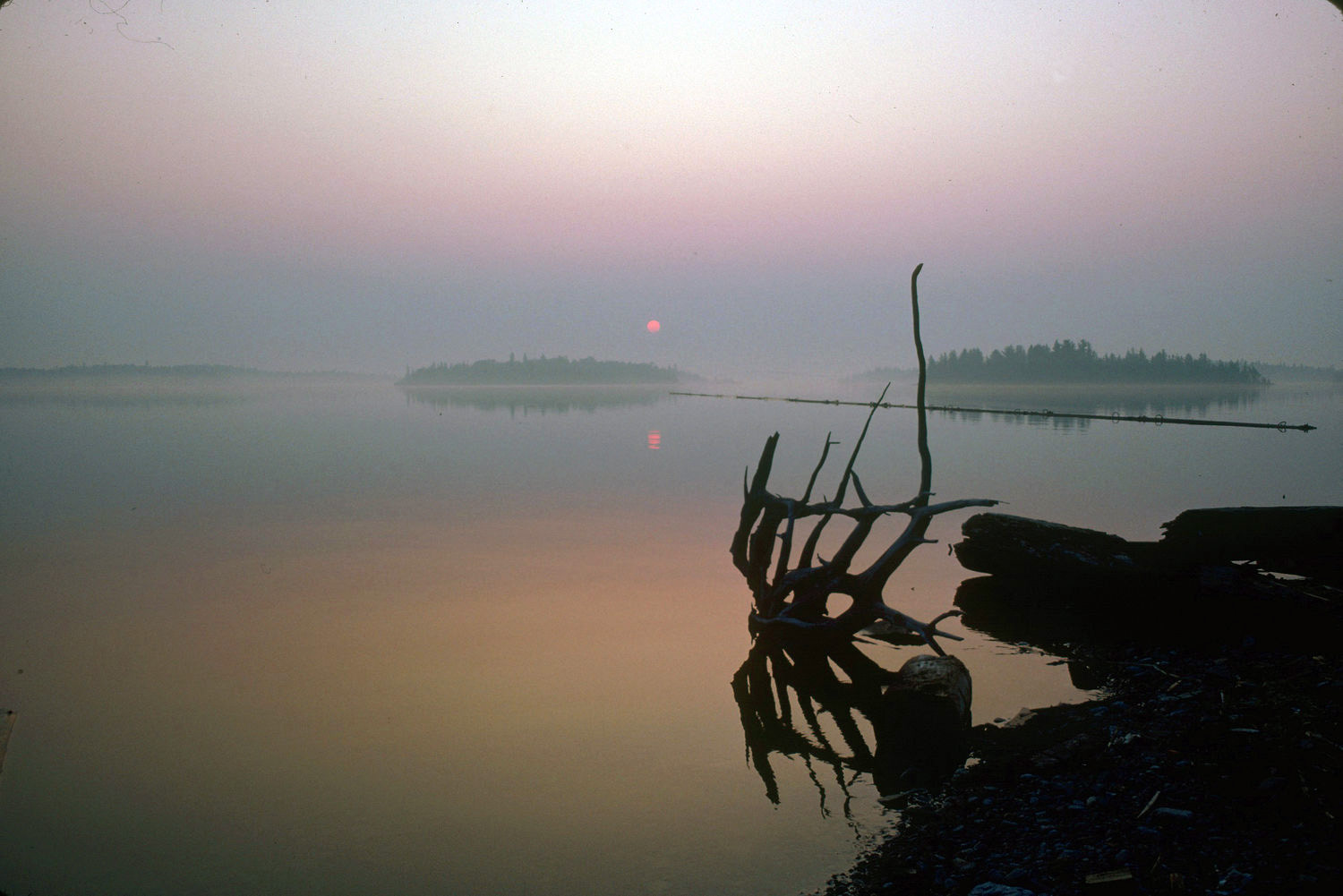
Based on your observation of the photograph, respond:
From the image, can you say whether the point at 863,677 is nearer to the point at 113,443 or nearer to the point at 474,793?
the point at 474,793

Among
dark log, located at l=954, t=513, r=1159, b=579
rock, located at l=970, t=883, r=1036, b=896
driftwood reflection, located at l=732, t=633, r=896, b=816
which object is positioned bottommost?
driftwood reflection, located at l=732, t=633, r=896, b=816

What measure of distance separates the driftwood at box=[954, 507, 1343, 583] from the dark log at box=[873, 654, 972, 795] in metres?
3.85

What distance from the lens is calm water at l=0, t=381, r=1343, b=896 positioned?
21.3 ft

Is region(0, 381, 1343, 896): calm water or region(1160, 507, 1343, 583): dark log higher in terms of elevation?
region(1160, 507, 1343, 583): dark log

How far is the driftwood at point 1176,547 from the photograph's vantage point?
10.6 m

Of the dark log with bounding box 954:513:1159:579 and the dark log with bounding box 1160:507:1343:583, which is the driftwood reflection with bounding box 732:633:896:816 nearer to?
the dark log with bounding box 954:513:1159:579

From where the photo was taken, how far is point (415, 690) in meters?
9.70

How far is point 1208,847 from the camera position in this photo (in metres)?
5.30

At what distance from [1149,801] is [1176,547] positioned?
6.65 metres

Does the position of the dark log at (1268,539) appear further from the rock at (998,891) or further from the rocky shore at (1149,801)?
the rock at (998,891)

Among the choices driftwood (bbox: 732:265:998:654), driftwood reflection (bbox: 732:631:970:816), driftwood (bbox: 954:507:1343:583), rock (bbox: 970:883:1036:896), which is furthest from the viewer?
driftwood (bbox: 954:507:1343:583)

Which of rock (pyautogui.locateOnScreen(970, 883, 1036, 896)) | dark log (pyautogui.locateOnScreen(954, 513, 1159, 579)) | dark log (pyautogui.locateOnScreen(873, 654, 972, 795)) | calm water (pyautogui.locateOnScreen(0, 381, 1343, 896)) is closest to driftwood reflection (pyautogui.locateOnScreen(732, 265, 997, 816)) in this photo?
dark log (pyautogui.locateOnScreen(873, 654, 972, 795))

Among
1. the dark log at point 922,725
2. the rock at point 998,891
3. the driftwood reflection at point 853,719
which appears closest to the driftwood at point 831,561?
the driftwood reflection at point 853,719

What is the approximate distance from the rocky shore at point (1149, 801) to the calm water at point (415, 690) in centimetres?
67
